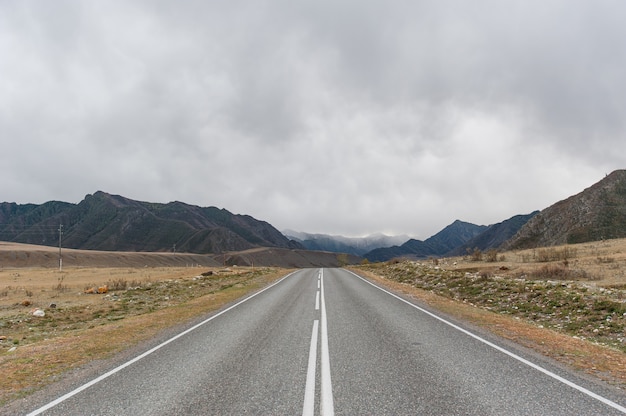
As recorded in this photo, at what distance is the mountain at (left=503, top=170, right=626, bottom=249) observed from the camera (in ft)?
290

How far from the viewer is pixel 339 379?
258 inches

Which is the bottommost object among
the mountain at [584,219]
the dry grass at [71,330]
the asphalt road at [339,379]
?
the dry grass at [71,330]

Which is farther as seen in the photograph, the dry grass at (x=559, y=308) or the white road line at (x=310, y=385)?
the dry grass at (x=559, y=308)

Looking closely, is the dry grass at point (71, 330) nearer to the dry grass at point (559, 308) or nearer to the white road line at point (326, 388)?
the white road line at point (326, 388)

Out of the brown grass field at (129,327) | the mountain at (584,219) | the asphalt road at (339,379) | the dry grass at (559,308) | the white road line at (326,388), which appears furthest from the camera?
the mountain at (584,219)

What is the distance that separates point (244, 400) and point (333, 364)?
7.76 feet

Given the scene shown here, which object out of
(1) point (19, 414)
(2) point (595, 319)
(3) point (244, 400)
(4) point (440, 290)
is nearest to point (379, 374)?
(3) point (244, 400)

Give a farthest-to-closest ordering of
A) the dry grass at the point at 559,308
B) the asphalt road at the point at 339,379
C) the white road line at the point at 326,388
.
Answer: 1. the dry grass at the point at 559,308
2. the asphalt road at the point at 339,379
3. the white road line at the point at 326,388

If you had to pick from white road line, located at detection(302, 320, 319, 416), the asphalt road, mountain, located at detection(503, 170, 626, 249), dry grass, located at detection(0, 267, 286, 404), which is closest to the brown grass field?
dry grass, located at detection(0, 267, 286, 404)

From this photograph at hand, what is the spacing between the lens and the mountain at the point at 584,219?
290ft

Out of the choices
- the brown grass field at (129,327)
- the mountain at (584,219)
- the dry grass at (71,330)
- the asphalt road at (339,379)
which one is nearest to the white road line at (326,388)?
the asphalt road at (339,379)

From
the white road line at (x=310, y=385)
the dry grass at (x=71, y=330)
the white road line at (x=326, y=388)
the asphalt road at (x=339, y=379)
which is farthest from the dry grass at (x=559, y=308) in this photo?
the dry grass at (x=71, y=330)

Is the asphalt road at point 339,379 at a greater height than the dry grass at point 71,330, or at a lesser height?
greater

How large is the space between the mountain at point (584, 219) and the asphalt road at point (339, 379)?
3717 inches
